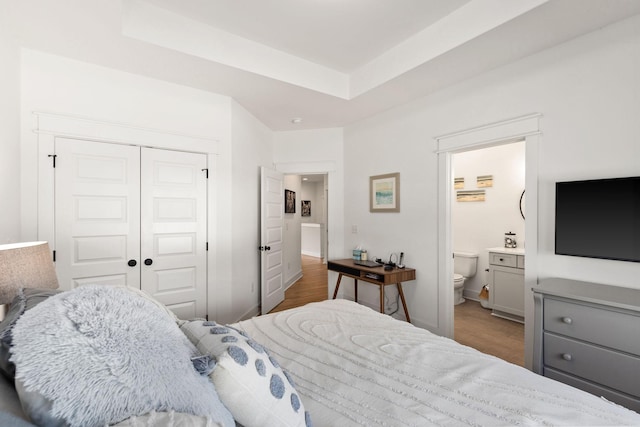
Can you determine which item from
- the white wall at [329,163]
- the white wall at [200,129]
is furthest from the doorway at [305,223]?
the white wall at [200,129]

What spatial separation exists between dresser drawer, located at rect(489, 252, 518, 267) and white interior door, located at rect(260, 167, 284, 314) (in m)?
2.86

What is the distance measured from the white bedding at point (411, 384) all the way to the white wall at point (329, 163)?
267 cm

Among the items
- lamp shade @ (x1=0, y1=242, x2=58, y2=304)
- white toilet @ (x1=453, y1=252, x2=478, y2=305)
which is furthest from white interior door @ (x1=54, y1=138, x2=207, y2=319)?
white toilet @ (x1=453, y1=252, x2=478, y2=305)

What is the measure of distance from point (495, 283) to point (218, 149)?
370cm

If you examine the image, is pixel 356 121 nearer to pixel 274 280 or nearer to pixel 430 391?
pixel 274 280

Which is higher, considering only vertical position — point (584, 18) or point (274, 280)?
point (584, 18)

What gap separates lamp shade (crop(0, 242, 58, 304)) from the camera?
46.3 inches

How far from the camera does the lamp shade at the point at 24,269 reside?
1177 mm

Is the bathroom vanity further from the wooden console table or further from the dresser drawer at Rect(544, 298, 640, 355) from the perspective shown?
the dresser drawer at Rect(544, 298, 640, 355)

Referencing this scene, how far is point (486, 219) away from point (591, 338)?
2696 millimetres

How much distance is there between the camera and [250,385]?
0.82m

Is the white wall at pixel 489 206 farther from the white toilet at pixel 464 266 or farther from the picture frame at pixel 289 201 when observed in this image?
the picture frame at pixel 289 201

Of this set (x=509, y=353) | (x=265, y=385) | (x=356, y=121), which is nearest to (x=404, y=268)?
(x=509, y=353)

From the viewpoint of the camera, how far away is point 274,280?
166 inches
